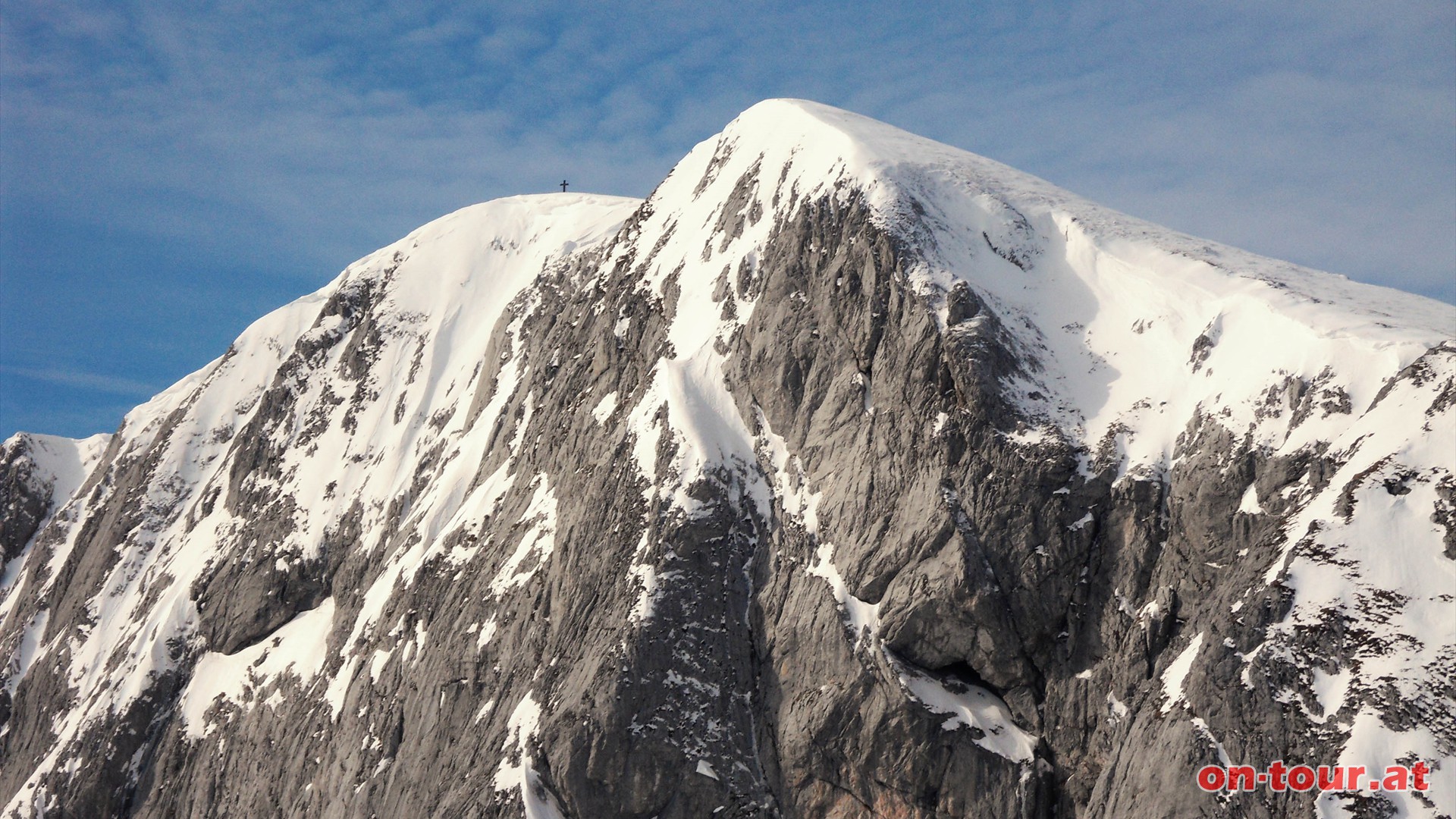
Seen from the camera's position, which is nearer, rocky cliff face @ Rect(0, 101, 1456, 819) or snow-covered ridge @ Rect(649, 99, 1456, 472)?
rocky cliff face @ Rect(0, 101, 1456, 819)

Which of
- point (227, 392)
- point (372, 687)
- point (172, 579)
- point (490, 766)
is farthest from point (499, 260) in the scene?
point (490, 766)

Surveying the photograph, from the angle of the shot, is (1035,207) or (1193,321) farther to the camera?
(1035,207)

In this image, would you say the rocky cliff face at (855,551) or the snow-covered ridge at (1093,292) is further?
the snow-covered ridge at (1093,292)

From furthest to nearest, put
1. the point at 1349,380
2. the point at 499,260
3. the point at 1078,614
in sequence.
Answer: the point at 499,260 → the point at 1078,614 → the point at 1349,380

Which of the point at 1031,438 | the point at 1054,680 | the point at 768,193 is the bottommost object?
the point at 1054,680

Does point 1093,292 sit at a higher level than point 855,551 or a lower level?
higher

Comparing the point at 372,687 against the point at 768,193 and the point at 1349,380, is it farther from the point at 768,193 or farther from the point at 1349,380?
the point at 1349,380

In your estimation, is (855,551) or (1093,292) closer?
(855,551)

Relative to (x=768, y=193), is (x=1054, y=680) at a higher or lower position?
lower
